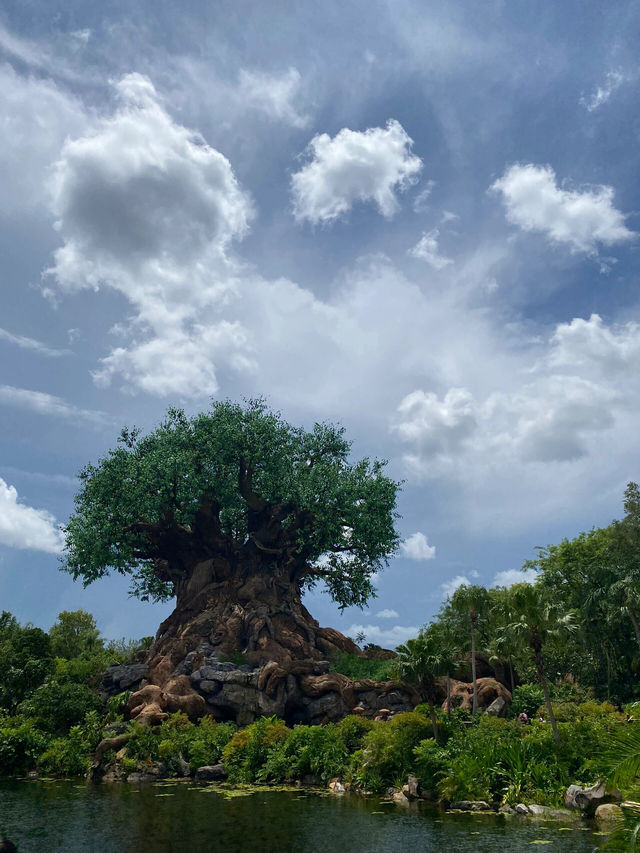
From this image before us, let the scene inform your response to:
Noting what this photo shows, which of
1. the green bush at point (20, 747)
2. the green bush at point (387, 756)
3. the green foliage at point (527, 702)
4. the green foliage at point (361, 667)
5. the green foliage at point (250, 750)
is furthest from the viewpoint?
→ the green foliage at point (361, 667)

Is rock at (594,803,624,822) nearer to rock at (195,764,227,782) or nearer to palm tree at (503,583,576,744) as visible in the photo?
palm tree at (503,583,576,744)

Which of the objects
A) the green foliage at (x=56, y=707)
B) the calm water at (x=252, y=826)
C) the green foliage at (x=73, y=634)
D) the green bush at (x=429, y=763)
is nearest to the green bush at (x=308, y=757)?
the calm water at (x=252, y=826)

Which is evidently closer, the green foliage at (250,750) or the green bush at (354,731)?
the green foliage at (250,750)

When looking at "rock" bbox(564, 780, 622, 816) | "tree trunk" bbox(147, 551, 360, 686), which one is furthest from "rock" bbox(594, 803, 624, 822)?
"tree trunk" bbox(147, 551, 360, 686)

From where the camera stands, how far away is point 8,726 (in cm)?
3669

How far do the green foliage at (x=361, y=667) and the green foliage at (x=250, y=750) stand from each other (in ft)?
38.1

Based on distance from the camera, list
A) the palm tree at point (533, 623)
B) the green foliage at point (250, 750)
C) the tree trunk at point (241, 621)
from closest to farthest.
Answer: the palm tree at point (533, 623), the green foliage at point (250, 750), the tree trunk at point (241, 621)

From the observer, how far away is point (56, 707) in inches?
1485

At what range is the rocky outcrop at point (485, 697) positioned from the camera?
3969cm

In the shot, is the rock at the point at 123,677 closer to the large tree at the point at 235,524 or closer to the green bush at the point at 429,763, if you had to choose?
the large tree at the point at 235,524

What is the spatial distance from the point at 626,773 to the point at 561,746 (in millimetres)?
21627

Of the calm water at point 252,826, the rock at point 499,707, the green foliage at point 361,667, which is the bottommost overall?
the calm water at point 252,826

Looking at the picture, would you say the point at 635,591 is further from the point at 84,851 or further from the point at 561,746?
the point at 84,851

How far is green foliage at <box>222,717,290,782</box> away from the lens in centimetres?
3145
